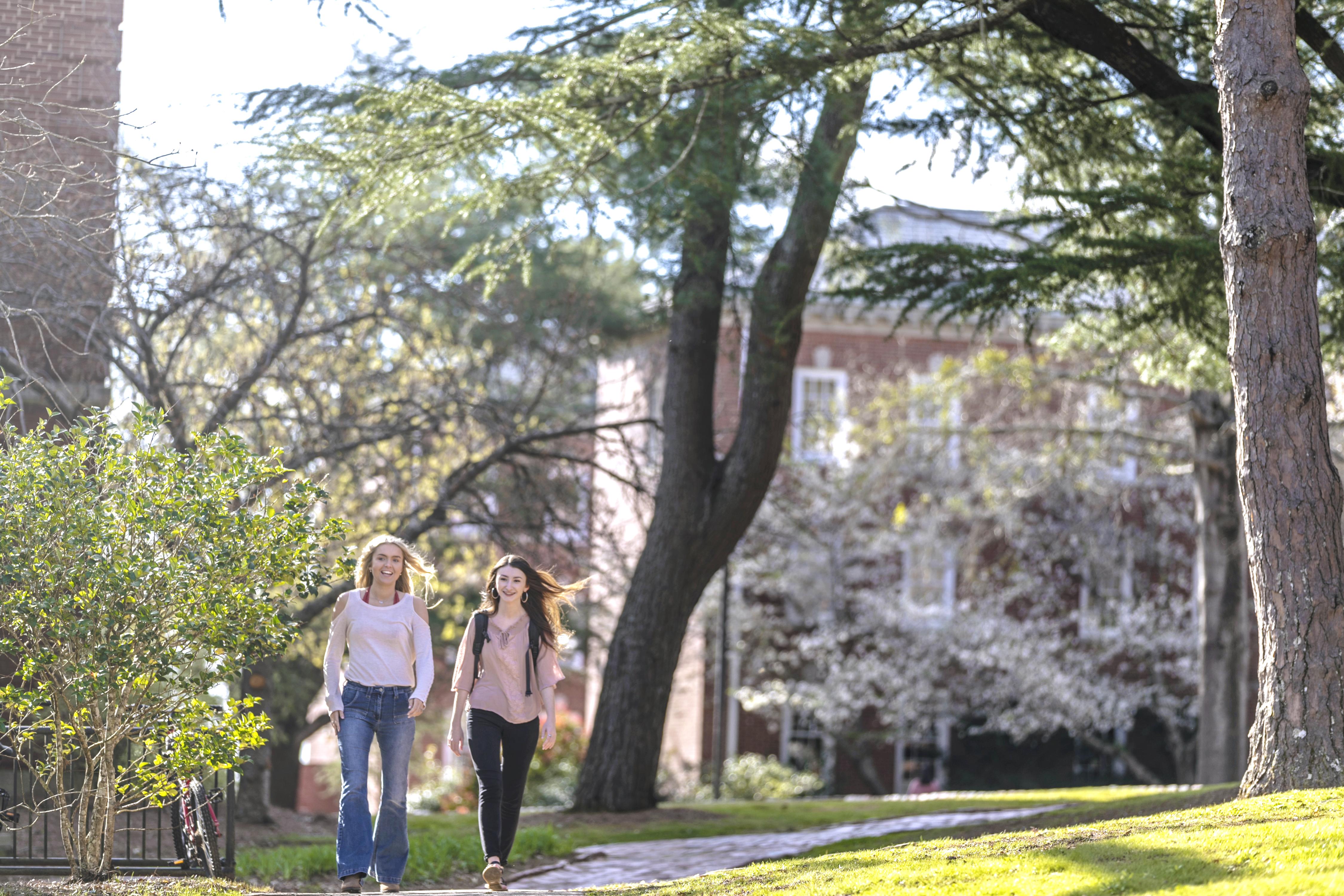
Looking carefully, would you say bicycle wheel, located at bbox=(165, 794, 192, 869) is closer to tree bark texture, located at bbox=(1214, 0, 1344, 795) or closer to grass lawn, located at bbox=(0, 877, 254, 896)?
grass lawn, located at bbox=(0, 877, 254, 896)

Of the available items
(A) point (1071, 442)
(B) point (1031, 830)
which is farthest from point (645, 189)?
(A) point (1071, 442)

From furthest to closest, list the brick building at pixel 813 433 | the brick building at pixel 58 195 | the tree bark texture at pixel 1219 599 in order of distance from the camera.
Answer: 1. the brick building at pixel 813 433
2. the tree bark texture at pixel 1219 599
3. the brick building at pixel 58 195

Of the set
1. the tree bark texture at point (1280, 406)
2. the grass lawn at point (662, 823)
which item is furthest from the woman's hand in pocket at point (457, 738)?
the tree bark texture at point (1280, 406)

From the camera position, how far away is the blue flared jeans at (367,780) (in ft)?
23.9

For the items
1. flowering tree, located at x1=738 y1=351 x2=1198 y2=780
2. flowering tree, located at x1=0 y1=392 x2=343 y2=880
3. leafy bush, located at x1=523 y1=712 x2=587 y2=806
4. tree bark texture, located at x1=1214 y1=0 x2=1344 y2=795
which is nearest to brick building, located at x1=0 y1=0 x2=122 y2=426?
flowering tree, located at x1=0 y1=392 x2=343 y2=880

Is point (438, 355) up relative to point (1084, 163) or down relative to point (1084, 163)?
down

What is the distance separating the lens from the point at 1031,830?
853 centimetres

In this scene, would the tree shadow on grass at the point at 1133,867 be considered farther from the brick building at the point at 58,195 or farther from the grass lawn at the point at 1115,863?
the brick building at the point at 58,195

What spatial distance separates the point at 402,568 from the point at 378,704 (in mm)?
743

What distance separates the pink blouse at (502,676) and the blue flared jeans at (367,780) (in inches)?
18.7

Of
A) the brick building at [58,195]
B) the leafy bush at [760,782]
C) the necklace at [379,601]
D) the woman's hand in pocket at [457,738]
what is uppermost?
the brick building at [58,195]

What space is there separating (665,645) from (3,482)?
27.3 feet

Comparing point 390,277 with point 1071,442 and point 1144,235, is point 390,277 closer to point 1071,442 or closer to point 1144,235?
point 1144,235

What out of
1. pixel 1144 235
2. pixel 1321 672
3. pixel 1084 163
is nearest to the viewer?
pixel 1321 672
